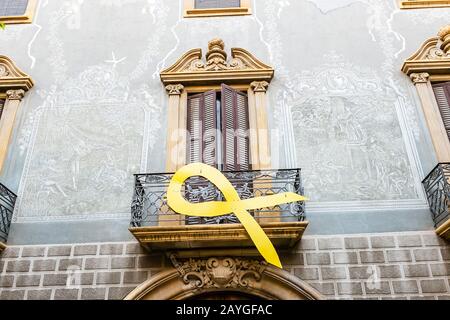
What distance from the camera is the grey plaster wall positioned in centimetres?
693

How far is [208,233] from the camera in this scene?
6012mm

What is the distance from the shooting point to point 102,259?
6469mm

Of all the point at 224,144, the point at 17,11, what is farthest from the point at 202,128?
the point at 17,11

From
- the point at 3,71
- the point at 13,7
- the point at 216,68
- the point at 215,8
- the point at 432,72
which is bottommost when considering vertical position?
the point at 432,72

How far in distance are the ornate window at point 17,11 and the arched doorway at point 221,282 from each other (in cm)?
618

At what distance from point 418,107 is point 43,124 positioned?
6.42 meters

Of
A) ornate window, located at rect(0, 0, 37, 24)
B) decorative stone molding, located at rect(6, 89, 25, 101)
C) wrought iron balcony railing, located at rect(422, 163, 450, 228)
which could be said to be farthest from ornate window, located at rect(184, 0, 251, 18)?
wrought iron balcony railing, located at rect(422, 163, 450, 228)

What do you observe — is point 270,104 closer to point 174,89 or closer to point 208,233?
point 174,89

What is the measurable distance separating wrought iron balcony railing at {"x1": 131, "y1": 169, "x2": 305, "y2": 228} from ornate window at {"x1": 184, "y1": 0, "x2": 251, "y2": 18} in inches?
149

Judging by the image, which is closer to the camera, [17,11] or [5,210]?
[5,210]

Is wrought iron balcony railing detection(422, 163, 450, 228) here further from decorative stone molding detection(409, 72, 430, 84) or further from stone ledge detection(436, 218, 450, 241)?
decorative stone molding detection(409, 72, 430, 84)

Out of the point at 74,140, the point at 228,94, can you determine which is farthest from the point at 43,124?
the point at 228,94

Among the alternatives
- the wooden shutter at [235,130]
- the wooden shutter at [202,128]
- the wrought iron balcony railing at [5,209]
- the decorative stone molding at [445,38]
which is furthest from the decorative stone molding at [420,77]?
the wrought iron balcony railing at [5,209]

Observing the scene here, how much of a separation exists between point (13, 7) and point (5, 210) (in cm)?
497
